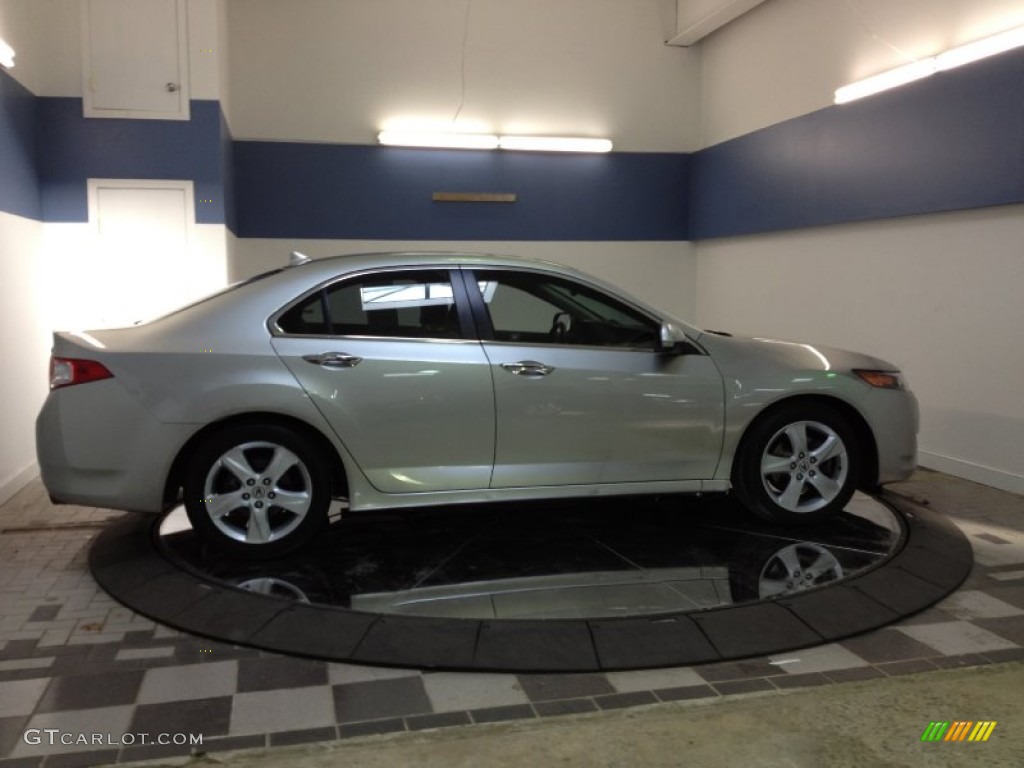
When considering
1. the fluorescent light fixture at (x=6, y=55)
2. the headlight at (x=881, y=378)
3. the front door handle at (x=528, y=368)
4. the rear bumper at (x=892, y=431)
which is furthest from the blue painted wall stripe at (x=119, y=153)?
the rear bumper at (x=892, y=431)

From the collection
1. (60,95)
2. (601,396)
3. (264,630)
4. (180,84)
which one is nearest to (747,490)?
(601,396)

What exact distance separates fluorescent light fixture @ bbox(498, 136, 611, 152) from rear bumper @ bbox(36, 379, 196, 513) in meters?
5.60

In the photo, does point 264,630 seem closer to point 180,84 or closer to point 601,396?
point 601,396

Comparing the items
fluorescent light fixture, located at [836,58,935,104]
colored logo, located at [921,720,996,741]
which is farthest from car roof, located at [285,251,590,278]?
fluorescent light fixture, located at [836,58,935,104]

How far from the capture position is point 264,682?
9.55ft

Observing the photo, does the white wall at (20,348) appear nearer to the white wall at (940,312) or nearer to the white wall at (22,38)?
the white wall at (22,38)

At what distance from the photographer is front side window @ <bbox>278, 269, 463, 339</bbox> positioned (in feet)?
13.2

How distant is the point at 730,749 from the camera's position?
2.54 meters

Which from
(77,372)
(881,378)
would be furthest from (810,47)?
(77,372)

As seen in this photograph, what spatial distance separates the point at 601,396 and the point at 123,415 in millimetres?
2186

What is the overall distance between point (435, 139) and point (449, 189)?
0.57m

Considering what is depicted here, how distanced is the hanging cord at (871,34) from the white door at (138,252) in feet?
17.5

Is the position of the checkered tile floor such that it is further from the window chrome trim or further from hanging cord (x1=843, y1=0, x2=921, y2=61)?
hanging cord (x1=843, y1=0, x2=921, y2=61)

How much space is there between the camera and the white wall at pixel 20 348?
17.2 ft
